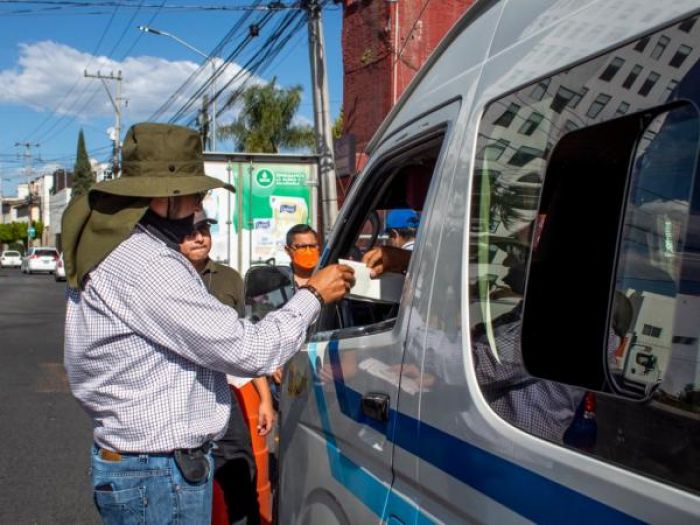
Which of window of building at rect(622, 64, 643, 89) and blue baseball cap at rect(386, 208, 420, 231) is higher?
window of building at rect(622, 64, 643, 89)

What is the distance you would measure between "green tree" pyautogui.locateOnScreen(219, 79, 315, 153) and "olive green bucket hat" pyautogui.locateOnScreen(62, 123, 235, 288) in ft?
84.8

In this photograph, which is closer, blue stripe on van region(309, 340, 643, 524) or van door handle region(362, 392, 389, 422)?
blue stripe on van region(309, 340, 643, 524)

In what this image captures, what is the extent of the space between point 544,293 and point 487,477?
0.41 meters

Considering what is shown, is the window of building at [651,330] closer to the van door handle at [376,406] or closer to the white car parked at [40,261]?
the van door handle at [376,406]

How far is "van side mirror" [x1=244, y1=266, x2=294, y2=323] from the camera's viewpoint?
4.58m

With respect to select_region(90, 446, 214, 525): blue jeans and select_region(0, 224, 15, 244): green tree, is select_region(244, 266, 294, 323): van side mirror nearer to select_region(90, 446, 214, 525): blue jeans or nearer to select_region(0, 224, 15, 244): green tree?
select_region(90, 446, 214, 525): blue jeans

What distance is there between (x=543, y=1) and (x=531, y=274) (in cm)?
61

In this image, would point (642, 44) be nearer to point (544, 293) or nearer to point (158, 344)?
point (544, 293)

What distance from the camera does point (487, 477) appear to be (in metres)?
1.53

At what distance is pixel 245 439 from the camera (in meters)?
3.69

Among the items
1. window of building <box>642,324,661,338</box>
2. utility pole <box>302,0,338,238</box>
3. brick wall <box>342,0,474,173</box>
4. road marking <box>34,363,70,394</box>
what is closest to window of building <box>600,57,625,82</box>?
window of building <box>642,324,661,338</box>

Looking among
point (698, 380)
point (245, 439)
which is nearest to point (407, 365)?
point (698, 380)

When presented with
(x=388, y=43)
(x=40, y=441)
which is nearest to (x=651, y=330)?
(x=40, y=441)

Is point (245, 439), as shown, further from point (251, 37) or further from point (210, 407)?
point (251, 37)
